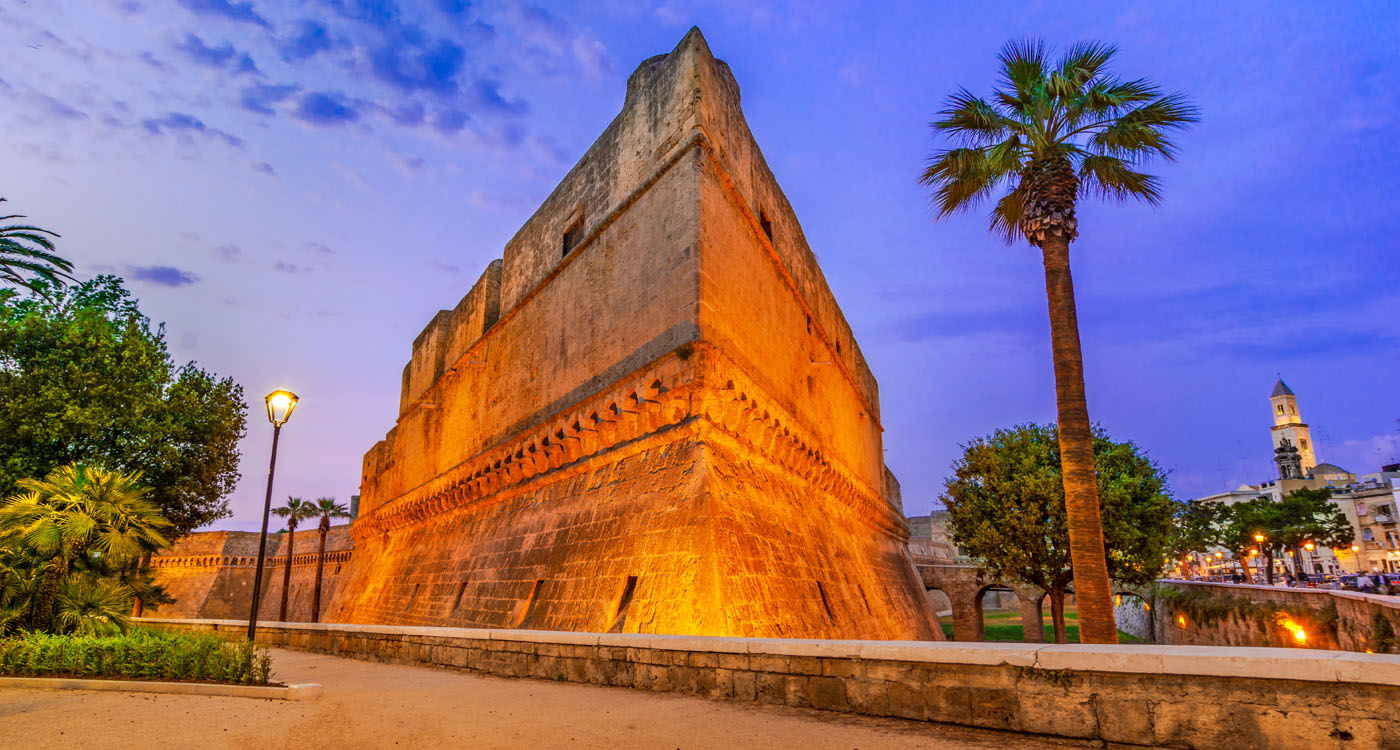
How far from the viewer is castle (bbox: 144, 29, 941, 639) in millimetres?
9133

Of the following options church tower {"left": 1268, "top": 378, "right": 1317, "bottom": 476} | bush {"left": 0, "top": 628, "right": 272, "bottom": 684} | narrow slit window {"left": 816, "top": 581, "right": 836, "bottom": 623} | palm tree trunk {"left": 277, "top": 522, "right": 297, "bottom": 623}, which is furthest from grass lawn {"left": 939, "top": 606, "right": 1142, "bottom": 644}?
church tower {"left": 1268, "top": 378, "right": 1317, "bottom": 476}

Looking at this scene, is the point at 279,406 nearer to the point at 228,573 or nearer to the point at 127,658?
the point at 127,658

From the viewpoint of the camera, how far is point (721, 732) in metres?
3.99

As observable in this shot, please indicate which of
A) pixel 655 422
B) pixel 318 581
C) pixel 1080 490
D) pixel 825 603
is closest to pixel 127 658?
pixel 655 422

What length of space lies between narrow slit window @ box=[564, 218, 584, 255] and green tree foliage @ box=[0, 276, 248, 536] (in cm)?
1244

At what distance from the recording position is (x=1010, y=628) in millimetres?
35844

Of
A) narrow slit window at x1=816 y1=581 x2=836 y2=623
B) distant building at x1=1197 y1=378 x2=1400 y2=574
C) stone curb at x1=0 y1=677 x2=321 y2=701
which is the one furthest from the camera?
distant building at x1=1197 y1=378 x2=1400 y2=574

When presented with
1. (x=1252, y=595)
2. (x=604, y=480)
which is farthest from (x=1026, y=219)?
(x=1252, y=595)

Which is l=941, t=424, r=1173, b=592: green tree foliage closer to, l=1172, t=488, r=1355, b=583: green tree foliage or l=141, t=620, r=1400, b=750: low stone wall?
l=141, t=620, r=1400, b=750: low stone wall

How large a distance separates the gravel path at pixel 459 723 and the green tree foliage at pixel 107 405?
14319 mm

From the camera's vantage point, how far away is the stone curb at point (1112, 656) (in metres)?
2.90

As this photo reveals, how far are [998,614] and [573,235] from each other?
44.2m

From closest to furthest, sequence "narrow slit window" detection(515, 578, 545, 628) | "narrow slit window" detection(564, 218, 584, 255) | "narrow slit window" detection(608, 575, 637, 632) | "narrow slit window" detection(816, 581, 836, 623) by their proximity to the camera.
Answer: "narrow slit window" detection(608, 575, 637, 632) < "narrow slit window" detection(515, 578, 545, 628) < "narrow slit window" detection(816, 581, 836, 623) < "narrow slit window" detection(564, 218, 584, 255)

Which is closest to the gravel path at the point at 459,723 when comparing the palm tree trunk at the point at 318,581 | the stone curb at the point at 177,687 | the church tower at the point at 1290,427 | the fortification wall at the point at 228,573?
the stone curb at the point at 177,687
